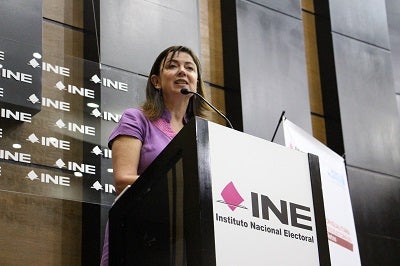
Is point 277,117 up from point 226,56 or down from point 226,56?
down

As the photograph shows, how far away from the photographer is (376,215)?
3.81m

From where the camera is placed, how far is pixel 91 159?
261cm

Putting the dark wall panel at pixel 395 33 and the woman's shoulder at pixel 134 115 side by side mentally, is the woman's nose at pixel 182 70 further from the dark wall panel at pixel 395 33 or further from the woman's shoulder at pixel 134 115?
the dark wall panel at pixel 395 33

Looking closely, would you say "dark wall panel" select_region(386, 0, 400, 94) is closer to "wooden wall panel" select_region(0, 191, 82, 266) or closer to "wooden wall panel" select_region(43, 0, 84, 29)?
"wooden wall panel" select_region(43, 0, 84, 29)

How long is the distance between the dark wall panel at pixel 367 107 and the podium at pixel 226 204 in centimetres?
214

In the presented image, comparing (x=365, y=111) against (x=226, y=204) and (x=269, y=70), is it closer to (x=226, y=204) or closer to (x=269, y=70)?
(x=269, y=70)

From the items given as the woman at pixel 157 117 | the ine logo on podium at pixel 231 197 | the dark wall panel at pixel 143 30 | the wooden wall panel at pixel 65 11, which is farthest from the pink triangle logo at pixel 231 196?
the wooden wall panel at pixel 65 11

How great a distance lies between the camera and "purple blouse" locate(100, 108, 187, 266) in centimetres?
209

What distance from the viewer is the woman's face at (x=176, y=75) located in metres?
2.27

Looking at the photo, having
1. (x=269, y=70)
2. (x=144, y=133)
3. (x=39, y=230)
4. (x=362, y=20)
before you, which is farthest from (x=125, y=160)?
(x=362, y=20)

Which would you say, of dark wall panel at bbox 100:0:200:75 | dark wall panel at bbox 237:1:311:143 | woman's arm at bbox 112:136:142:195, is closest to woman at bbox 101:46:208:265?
woman's arm at bbox 112:136:142:195

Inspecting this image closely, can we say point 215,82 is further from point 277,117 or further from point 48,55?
point 48,55

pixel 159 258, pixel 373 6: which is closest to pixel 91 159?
pixel 159 258

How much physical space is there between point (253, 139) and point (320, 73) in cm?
243
